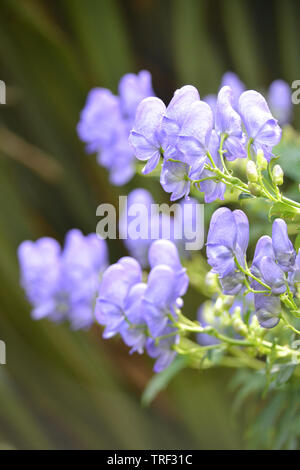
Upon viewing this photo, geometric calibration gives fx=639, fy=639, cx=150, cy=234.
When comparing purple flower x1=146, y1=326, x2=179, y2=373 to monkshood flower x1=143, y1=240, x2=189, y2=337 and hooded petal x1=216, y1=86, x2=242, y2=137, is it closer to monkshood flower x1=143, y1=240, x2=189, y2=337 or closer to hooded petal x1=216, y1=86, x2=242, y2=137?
monkshood flower x1=143, y1=240, x2=189, y2=337

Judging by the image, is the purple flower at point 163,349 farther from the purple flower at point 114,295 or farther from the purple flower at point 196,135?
the purple flower at point 196,135

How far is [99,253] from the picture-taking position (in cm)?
74

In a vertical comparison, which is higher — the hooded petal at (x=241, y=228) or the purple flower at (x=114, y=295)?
the hooded petal at (x=241, y=228)

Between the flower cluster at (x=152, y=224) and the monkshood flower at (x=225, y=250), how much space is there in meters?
0.25

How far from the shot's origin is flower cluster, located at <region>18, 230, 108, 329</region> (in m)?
0.71

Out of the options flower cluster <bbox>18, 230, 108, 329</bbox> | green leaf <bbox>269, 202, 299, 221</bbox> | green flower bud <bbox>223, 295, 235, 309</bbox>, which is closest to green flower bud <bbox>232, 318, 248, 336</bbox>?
green flower bud <bbox>223, 295, 235, 309</bbox>

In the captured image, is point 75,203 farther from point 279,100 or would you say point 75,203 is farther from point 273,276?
point 273,276

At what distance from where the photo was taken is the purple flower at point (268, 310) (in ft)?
1.28

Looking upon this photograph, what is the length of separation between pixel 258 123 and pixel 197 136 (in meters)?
0.05

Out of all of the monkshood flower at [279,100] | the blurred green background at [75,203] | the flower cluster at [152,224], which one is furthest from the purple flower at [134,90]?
the blurred green background at [75,203]

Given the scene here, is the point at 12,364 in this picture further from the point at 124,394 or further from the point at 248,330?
the point at 248,330

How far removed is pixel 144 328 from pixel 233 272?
124mm

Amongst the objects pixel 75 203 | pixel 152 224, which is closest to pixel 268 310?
pixel 152 224
